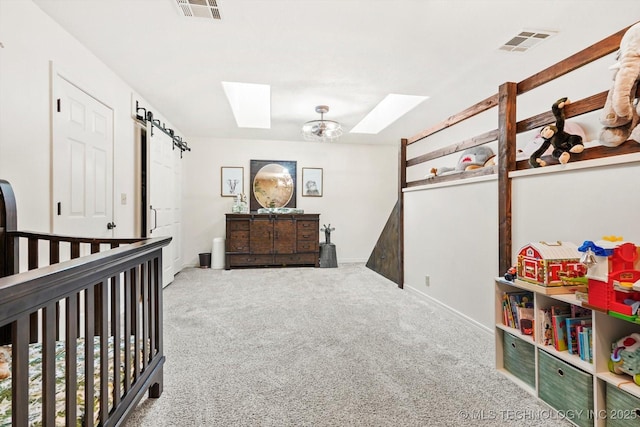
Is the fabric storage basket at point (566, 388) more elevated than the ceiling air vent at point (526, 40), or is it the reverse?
the ceiling air vent at point (526, 40)

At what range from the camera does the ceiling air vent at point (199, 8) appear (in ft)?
6.62

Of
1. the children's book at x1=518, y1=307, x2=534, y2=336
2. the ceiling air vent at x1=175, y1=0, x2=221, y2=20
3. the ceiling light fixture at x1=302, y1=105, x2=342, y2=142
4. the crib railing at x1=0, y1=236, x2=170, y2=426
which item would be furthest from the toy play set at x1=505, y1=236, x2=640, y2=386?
the ceiling light fixture at x1=302, y1=105, x2=342, y2=142

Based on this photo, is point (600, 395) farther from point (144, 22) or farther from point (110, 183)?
point (110, 183)

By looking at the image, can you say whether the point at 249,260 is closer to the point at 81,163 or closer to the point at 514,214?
the point at 81,163

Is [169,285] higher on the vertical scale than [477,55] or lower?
lower

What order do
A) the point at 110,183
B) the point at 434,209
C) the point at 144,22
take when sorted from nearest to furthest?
the point at 144,22
the point at 110,183
the point at 434,209

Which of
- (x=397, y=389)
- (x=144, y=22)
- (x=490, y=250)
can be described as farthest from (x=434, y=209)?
(x=144, y=22)

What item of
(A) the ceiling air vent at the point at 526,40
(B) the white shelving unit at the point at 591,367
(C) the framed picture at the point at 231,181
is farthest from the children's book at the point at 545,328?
(C) the framed picture at the point at 231,181

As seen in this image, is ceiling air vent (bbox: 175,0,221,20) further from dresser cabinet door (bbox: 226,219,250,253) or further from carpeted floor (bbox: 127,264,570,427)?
dresser cabinet door (bbox: 226,219,250,253)

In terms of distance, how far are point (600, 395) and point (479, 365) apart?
698 mm

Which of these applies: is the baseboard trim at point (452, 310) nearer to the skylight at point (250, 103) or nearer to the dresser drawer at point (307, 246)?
the dresser drawer at point (307, 246)

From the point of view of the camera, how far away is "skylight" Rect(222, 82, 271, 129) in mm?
3672

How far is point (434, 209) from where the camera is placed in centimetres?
336

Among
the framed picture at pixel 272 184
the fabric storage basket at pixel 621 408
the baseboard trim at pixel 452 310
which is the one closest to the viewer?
the fabric storage basket at pixel 621 408
